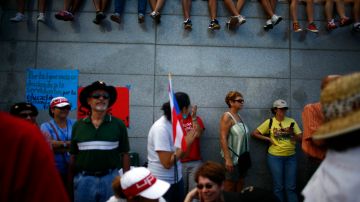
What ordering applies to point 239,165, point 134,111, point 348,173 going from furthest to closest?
point 134,111, point 239,165, point 348,173

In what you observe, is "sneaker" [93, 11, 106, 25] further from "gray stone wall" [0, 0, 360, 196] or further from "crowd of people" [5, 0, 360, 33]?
"gray stone wall" [0, 0, 360, 196]

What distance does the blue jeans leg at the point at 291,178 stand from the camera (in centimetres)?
630

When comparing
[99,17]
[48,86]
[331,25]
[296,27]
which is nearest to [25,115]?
[48,86]

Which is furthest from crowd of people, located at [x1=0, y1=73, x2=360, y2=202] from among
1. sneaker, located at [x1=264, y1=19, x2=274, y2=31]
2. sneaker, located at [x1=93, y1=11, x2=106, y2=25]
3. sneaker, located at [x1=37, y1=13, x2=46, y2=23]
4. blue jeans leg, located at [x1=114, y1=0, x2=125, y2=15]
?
blue jeans leg, located at [x1=114, y1=0, x2=125, y2=15]

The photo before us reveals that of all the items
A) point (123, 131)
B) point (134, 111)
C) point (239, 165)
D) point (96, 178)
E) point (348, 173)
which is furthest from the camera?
point (134, 111)

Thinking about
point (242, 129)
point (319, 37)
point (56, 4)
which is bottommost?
point (242, 129)

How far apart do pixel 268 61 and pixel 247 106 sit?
39.4 inches

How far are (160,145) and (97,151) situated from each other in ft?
2.25

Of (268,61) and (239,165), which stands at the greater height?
(268,61)

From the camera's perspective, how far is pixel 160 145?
12.8 ft

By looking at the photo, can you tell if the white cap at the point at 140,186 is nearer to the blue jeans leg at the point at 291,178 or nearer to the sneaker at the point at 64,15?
the blue jeans leg at the point at 291,178

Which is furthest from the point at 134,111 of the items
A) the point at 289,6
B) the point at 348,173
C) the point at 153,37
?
the point at 348,173

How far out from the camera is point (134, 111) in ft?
22.3

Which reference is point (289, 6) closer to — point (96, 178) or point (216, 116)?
point (216, 116)
